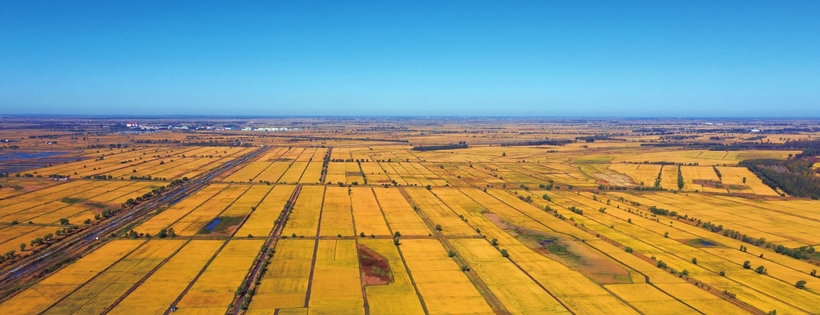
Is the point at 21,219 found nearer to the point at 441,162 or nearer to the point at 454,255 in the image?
the point at 454,255

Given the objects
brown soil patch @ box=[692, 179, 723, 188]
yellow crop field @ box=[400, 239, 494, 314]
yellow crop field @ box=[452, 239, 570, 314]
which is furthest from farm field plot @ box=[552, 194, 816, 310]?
brown soil patch @ box=[692, 179, 723, 188]

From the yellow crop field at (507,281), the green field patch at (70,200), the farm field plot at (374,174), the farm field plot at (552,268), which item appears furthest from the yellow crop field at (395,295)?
the green field patch at (70,200)

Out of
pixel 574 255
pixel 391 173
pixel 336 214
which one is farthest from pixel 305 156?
pixel 574 255

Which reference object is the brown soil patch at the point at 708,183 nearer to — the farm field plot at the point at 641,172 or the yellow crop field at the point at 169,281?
the farm field plot at the point at 641,172

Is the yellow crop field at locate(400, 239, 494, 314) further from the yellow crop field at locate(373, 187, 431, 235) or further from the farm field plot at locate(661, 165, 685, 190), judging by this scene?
the farm field plot at locate(661, 165, 685, 190)

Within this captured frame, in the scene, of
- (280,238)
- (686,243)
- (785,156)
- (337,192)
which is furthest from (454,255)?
(785,156)
